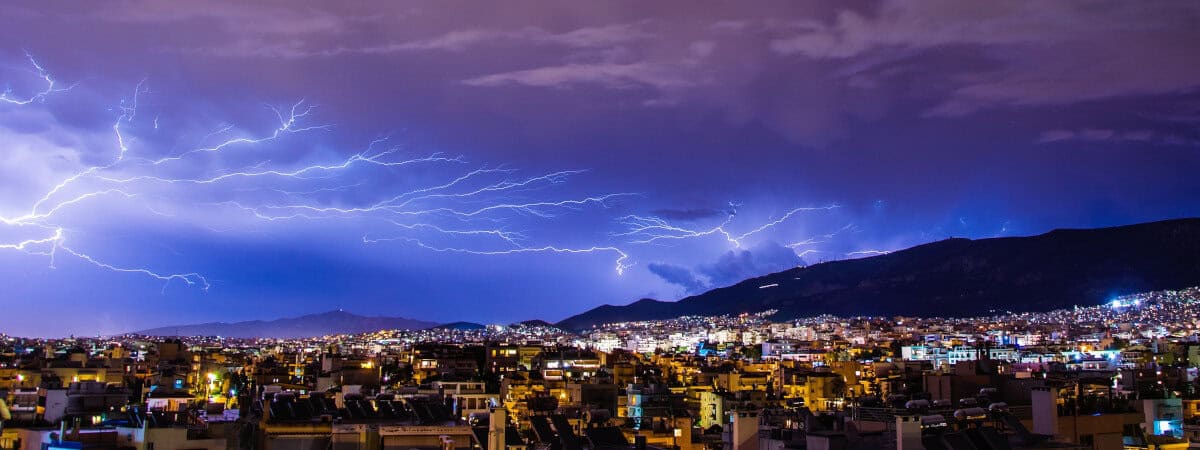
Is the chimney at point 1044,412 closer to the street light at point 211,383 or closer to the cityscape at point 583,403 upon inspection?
the cityscape at point 583,403

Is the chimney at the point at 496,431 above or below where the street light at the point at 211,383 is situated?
below

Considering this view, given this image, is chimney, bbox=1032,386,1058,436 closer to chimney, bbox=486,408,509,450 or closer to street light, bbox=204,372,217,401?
chimney, bbox=486,408,509,450

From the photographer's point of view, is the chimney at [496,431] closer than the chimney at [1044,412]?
Yes

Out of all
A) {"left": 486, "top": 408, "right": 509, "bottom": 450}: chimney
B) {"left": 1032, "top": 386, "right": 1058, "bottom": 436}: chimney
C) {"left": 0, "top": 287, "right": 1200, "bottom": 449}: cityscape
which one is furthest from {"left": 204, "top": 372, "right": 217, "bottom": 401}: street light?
{"left": 1032, "top": 386, "right": 1058, "bottom": 436}: chimney

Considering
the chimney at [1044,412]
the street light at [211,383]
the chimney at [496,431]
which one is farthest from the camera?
the street light at [211,383]

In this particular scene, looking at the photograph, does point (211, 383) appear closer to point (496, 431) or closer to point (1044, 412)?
point (496, 431)

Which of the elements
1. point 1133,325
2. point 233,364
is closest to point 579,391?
point 233,364

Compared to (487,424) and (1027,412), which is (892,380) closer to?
(1027,412)

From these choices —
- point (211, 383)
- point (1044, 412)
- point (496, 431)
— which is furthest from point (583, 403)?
point (1044, 412)

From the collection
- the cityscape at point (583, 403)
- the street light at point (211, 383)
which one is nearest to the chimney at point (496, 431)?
the cityscape at point (583, 403)

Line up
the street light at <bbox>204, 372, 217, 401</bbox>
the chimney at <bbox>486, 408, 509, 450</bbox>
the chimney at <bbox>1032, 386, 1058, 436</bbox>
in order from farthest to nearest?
the street light at <bbox>204, 372, 217, 401</bbox>, the chimney at <bbox>1032, 386, 1058, 436</bbox>, the chimney at <bbox>486, 408, 509, 450</bbox>

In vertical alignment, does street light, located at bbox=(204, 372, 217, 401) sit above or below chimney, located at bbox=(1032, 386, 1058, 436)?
above
